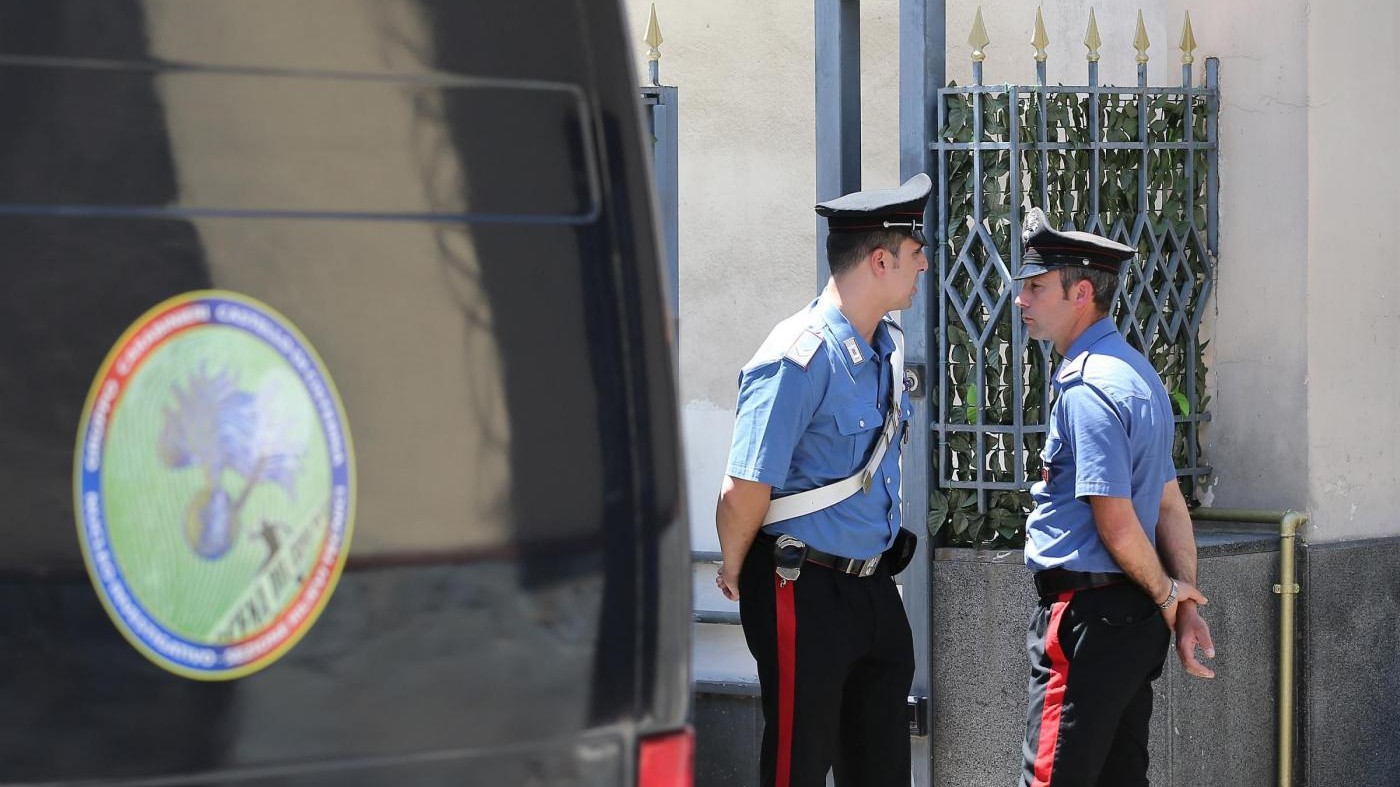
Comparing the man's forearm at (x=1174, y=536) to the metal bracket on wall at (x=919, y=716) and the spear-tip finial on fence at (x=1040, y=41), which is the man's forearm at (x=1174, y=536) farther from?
the spear-tip finial on fence at (x=1040, y=41)

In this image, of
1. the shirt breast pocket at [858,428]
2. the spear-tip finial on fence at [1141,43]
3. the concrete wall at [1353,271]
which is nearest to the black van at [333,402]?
the shirt breast pocket at [858,428]

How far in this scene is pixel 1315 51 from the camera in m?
5.48

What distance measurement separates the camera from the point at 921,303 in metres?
5.16

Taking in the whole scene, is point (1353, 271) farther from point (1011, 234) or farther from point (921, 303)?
point (921, 303)

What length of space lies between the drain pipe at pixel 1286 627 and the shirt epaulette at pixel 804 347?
82.9 inches

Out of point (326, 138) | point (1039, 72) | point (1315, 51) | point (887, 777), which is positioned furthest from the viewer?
point (1315, 51)

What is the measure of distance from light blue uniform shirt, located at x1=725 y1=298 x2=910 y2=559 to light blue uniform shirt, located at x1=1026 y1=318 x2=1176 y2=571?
39 cm

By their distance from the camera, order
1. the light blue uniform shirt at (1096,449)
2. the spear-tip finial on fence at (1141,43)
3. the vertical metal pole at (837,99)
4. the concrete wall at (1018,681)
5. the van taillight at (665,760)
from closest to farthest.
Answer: the van taillight at (665,760)
the light blue uniform shirt at (1096,449)
the concrete wall at (1018,681)
the vertical metal pole at (837,99)
the spear-tip finial on fence at (1141,43)

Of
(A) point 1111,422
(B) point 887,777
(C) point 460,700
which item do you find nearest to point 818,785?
(B) point 887,777

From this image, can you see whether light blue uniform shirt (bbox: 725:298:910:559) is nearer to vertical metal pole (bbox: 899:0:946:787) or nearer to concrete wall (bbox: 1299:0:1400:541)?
vertical metal pole (bbox: 899:0:946:787)

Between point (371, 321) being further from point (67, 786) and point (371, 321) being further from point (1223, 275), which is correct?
point (1223, 275)

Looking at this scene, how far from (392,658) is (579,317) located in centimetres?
49

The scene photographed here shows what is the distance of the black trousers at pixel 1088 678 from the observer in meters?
3.91

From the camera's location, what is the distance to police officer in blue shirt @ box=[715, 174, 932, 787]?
397 cm
